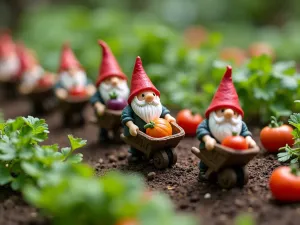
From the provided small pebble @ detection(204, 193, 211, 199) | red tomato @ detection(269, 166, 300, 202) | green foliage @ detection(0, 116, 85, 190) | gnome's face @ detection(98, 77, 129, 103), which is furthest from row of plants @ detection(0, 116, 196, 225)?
gnome's face @ detection(98, 77, 129, 103)

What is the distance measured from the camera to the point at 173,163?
4.45m

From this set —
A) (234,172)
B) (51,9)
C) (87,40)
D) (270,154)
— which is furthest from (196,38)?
(234,172)

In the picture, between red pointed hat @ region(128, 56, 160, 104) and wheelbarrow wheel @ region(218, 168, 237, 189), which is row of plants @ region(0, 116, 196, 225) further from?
red pointed hat @ region(128, 56, 160, 104)

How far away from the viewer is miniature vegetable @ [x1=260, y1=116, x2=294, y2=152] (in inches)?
177

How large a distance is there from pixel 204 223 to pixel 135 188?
699mm

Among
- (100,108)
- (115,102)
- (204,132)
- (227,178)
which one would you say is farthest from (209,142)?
(100,108)

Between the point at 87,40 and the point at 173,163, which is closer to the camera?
the point at 173,163

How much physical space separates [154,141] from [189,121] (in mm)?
1085

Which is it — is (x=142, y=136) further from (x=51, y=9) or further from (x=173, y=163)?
(x=51, y=9)

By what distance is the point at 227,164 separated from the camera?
12.6 feet

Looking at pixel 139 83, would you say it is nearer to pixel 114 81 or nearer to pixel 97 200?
pixel 114 81

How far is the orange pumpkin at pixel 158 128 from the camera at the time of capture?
428 cm

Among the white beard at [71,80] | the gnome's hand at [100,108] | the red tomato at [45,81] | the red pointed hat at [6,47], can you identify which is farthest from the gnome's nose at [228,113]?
the red pointed hat at [6,47]

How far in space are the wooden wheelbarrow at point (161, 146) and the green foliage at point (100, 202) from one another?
125cm
